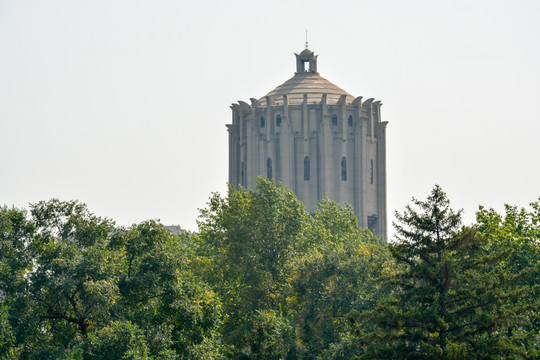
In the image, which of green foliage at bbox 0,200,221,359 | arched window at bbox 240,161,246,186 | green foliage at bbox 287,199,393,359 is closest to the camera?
green foliage at bbox 0,200,221,359

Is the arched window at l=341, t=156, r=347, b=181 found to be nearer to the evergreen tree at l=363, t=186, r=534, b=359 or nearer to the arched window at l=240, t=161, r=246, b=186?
the arched window at l=240, t=161, r=246, b=186

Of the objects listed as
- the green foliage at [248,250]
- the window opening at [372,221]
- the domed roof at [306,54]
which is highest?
the domed roof at [306,54]

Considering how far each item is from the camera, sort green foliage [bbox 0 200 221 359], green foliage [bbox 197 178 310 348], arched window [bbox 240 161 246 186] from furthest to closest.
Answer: arched window [bbox 240 161 246 186] < green foliage [bbox 197 178 310 348] < green foliage [bbox 0 200 221 359]

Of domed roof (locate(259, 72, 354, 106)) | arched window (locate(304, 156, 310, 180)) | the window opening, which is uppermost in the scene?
domed roof (locate(259, 72, 354, 106))

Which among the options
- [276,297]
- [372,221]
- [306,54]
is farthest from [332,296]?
[306,54]

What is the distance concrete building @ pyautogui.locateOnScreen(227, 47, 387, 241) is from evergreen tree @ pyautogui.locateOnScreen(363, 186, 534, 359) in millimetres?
87105

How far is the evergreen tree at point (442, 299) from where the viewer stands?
48.3 m

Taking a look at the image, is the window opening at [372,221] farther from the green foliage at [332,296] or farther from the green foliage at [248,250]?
the green foliage at [332,296]

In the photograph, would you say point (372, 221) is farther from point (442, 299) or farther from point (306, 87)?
point (442, 299)

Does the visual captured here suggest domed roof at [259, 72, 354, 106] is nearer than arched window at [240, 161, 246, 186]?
Yes

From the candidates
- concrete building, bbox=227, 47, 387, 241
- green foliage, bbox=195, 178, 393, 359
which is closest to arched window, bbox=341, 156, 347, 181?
concrete building, bbox=227, 47, 387, 241

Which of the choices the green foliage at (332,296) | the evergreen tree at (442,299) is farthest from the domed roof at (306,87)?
the evergreen tree at (442,299)

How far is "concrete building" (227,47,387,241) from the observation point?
14000 centimetres

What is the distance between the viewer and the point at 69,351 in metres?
51.1
